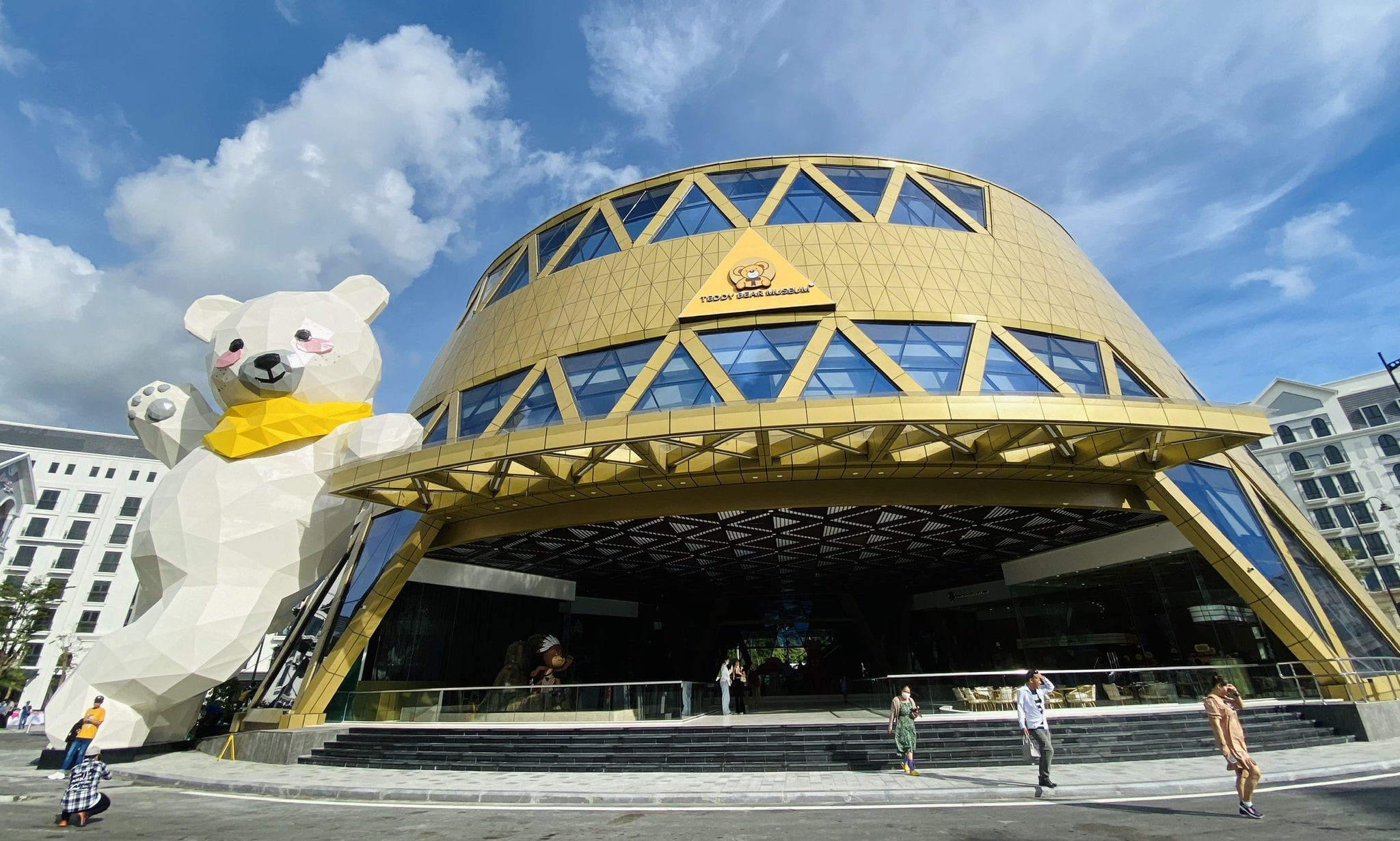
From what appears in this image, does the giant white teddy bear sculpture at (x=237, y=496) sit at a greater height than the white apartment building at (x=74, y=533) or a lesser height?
lesser

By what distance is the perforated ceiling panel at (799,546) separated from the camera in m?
19.7

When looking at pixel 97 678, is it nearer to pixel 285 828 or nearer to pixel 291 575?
pixel 291 575

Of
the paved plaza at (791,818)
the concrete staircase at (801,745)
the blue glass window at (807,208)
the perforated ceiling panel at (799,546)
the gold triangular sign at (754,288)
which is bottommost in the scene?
the paved plaza at (791,818)

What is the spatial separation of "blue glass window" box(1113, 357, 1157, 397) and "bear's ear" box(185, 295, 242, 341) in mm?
26089

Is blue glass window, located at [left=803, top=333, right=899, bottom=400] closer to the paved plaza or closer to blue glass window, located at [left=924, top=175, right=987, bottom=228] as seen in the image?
the paved plaza

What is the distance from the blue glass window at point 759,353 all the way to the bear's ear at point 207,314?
1343 cm

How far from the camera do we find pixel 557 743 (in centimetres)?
1449

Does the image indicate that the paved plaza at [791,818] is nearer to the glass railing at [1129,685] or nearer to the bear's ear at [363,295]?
the glass railing at [1129,685]

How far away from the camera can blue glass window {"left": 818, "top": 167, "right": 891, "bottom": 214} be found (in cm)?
2389

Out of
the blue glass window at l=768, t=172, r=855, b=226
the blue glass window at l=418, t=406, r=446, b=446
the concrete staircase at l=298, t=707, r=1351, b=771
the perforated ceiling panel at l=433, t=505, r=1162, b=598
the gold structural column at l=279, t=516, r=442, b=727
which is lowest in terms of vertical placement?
the concrete staircase at l=298, t=707, r=1351, b=771

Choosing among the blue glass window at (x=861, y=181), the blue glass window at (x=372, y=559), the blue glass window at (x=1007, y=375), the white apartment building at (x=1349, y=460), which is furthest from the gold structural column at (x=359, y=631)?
the white apartment building at (x=1349, y=460)

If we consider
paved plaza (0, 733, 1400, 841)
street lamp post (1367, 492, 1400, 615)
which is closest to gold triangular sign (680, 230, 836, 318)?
paved plaza (0, 733, 1400, 841)

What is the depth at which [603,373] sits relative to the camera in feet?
66.3

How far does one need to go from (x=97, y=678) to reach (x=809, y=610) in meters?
28.1
